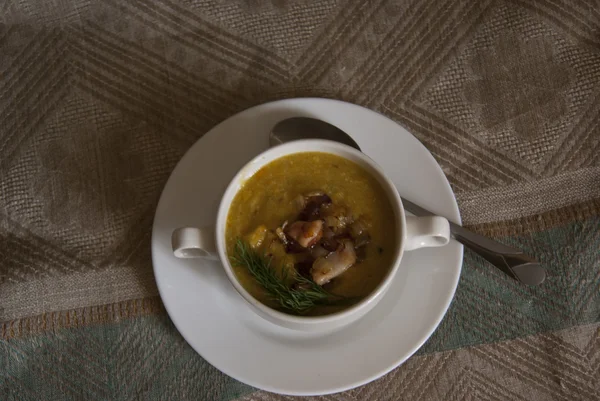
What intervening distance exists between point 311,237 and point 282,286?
11cm

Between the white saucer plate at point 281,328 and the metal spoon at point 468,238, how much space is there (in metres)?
0.03

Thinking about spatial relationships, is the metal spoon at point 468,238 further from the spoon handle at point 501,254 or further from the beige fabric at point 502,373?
the beige fabric at point 502,373

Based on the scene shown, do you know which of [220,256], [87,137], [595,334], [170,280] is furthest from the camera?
[87,137]

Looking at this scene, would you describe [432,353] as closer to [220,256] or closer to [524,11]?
[220,256]

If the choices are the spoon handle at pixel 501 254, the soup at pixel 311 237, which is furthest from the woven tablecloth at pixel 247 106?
the soup at pixel 311 237

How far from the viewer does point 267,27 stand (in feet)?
5.23

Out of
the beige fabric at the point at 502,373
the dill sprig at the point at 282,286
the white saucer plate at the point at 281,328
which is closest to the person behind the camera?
the dill sprig at the point at 282,286

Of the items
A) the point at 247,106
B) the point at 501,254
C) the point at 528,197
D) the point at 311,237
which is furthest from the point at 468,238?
the point at 247,106

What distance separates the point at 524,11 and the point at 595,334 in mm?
868

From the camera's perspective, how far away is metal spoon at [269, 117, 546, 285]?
1298 mm

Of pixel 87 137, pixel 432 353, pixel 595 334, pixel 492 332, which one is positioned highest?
pixel 595 334

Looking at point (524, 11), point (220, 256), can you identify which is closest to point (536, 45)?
point (524, 11)

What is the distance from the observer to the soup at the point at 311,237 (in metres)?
1.15

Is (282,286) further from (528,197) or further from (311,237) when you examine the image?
(528,197)
